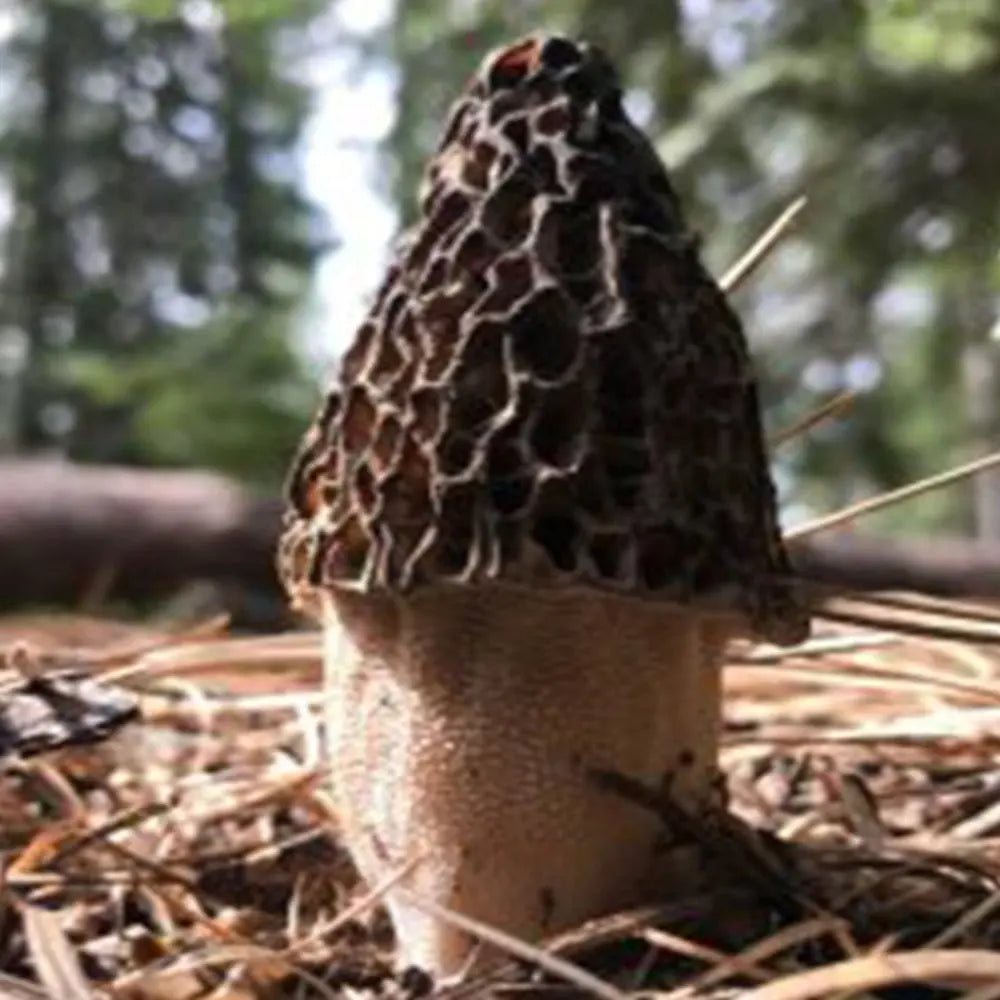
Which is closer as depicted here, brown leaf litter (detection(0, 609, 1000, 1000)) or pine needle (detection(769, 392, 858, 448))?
brown leaf litter (detection(0, 609, 1000, 1000))

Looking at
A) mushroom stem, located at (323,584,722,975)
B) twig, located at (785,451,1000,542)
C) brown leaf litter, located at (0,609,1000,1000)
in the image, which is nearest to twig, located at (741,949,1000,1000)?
brown leaf litter, located at (0,609,1000,1000)

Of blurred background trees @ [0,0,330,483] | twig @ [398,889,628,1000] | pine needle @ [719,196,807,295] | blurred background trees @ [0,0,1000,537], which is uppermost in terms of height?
blurred background trees @ [0,0,330,483]

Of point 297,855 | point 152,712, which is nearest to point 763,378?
point 152,712

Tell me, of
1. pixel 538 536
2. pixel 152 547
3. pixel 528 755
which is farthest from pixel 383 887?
pixel 152 547

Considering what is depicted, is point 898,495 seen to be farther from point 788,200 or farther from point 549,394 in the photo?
point 788,200

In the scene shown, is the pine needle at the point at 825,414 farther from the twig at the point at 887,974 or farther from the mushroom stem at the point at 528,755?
the twig at the point at 887,974

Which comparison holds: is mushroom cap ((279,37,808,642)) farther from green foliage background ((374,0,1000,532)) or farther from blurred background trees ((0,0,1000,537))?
green foliage background ((374,0,1000,532))

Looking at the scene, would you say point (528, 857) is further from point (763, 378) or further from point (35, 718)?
point (763, 378)

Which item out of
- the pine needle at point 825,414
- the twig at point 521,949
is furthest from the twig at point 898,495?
the twig at point 521,949
